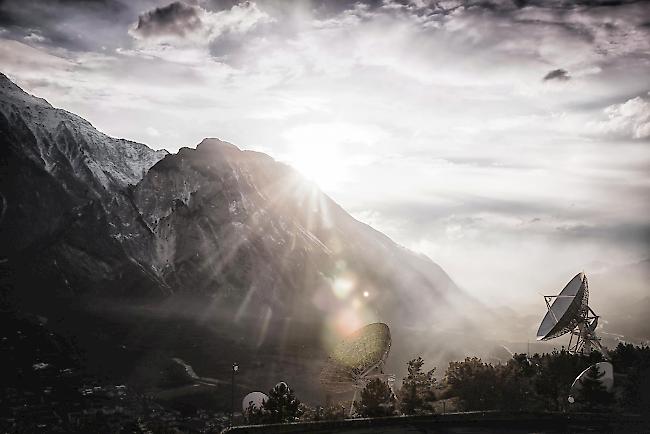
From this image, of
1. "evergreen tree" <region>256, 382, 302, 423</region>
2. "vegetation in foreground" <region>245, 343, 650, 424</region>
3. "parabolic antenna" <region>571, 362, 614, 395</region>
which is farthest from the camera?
"parabolic antenna" <region>571, 362, 614, 395</region>

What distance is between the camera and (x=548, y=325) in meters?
90.9

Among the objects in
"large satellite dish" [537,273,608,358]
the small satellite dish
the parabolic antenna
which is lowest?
the small satellite dish

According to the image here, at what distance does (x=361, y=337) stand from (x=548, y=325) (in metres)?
31.7

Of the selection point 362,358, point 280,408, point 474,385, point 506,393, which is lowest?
point 506,393

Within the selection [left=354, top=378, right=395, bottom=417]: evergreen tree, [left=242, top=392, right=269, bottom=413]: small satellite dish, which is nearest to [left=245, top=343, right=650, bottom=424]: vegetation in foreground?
[left=354, top=378, right=395, bottom=417]: evergreen tree

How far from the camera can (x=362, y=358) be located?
304 ft

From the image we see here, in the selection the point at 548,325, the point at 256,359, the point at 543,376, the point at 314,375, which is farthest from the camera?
the point at 256,359

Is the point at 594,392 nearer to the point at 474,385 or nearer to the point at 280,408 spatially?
the point at 474,385

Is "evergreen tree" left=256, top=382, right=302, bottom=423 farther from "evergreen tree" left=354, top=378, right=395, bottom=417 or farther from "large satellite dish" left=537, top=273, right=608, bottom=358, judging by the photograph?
"large satellite dish" left=537, top=273, right=608, bottom=358

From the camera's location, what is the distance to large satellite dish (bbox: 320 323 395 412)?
91.9 m

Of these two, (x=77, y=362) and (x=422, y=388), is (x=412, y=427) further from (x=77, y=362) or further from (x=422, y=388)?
(x=77, y=362)

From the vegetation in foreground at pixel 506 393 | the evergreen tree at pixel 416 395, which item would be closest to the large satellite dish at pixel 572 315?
the vegetation in foreground at pixel 506 393

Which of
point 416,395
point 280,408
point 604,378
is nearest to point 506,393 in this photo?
point 416,395

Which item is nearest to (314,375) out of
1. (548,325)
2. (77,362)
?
(77,362)
